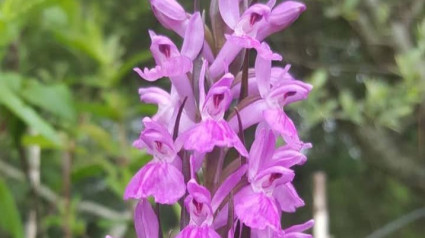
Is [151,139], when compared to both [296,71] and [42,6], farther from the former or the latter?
[296,71]

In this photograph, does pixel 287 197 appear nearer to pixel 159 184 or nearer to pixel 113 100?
pixel 159 184

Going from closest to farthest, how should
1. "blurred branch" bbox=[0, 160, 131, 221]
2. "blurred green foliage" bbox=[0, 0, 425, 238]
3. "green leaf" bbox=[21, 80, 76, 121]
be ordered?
"green leaf" bbox=[21, 80, 76, 121], "blurred green foliage" bbox=[0, 0, 425, 238], "blurred branch" bbox=[0, 160, 131, 221]

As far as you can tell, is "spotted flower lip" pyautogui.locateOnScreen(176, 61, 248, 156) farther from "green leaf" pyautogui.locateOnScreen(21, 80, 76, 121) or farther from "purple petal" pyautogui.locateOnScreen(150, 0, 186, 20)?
"green leaf" pyautogui.locateOnScreen(21, 80, 76, 121)

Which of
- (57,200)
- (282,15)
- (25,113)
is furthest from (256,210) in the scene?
(57,200)

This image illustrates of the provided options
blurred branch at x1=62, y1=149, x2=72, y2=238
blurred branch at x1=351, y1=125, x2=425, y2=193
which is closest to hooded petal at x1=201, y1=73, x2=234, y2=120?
blurred branch at x1=62, y1=149, x2=72, y2=238

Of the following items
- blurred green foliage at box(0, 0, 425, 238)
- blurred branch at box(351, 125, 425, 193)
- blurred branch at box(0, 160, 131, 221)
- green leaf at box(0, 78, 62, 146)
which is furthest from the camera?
blurred branch at box(351, 125, 425, 193)

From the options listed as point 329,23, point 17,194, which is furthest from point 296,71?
point 17,194
